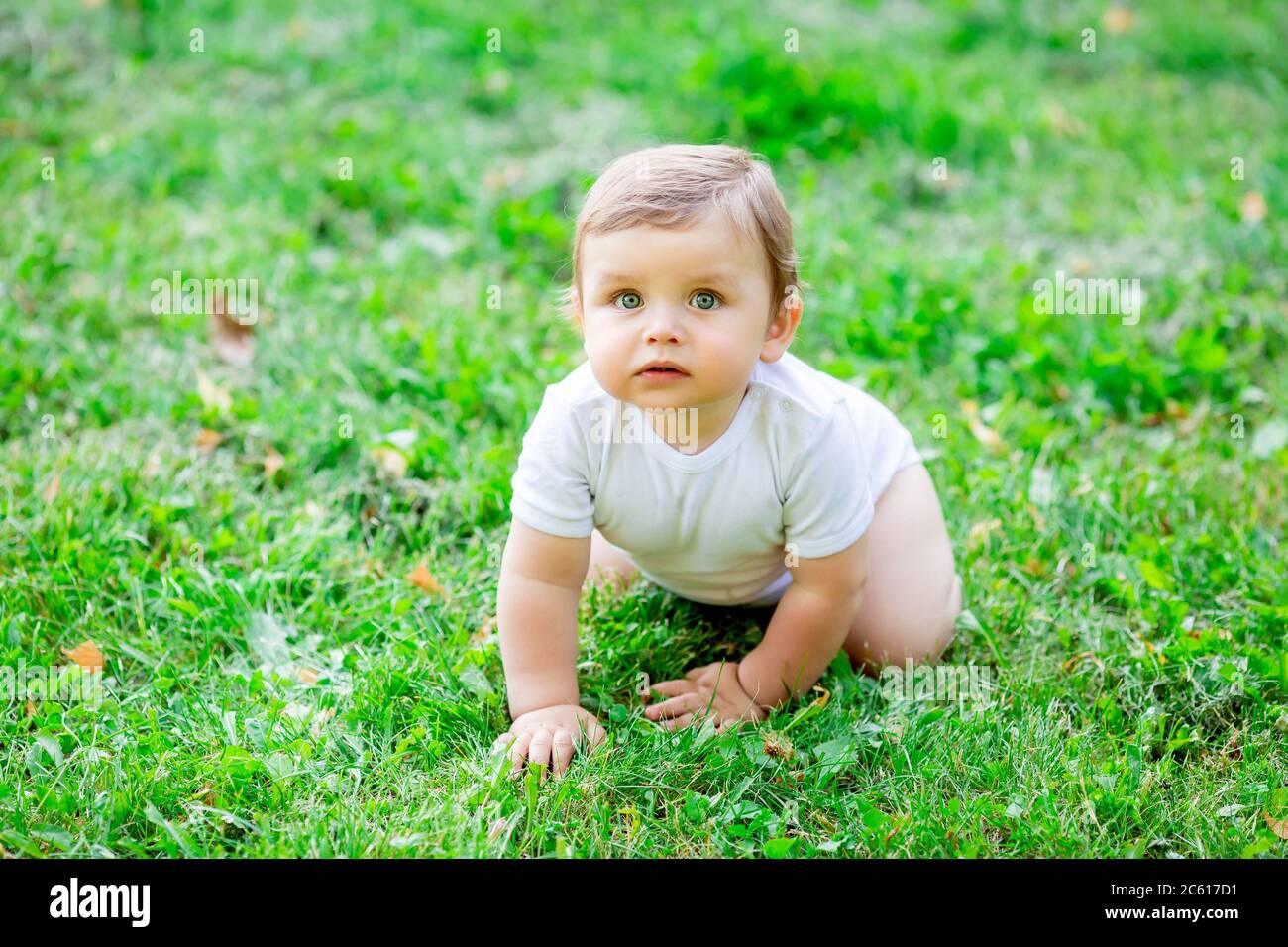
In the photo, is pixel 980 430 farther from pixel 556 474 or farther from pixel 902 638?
pixel 556 474

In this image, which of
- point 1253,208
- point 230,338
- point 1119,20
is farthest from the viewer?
point 1119,20

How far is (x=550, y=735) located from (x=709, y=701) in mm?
317

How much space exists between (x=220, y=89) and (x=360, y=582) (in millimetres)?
2886

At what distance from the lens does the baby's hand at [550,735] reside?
2.21 meters

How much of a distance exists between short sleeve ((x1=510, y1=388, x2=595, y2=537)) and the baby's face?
17cm

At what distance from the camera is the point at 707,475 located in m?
2.24

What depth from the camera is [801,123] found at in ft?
15.5

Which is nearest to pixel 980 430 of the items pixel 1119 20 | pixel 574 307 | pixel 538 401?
pixel 538 401

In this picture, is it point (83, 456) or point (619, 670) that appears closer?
point (619, 670)

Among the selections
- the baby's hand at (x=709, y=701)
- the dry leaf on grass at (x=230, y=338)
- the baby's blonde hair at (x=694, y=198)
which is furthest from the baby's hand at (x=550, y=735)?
the dry leaf on grass at (x=230, y=338)

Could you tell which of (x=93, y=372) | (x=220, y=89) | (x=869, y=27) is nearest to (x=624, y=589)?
(x=93, y=372)

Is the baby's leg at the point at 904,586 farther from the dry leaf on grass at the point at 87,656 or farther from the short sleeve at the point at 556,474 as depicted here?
the dry leaf on grass at the point at 87,656
